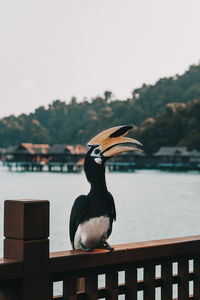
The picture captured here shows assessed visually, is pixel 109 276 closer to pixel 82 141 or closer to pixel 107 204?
pixel 107 204

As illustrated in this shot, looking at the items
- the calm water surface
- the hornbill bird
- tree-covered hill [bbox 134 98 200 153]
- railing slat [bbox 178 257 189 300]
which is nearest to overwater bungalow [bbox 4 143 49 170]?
tree-covered hill [bbox 134 98 200 153]

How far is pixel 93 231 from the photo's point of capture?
2.38 m

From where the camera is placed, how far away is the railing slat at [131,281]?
7.18 feet

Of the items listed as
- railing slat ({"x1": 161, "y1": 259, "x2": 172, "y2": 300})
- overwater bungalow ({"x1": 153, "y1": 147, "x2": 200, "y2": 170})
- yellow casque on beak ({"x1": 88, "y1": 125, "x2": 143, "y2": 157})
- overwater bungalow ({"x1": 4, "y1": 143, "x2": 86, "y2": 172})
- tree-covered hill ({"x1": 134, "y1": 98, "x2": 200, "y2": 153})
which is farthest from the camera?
overwater bungalow ({"x1": 4, "y1": 143, "x2": 86, "y2": 172})

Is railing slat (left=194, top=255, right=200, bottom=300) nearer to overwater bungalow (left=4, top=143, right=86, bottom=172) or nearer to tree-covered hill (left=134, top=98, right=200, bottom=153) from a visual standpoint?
tree-covered hill (left=134, top=98, right=200, bottom=153)

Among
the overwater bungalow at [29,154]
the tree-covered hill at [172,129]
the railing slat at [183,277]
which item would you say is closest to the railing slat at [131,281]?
the railing slat at [183,277]

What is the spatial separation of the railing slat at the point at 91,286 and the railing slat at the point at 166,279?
389mm

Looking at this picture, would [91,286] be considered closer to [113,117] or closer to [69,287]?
[69,287]

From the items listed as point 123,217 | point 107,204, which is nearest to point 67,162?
point 123,217

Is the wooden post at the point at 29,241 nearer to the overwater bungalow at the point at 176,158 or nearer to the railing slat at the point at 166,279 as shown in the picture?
the railing slat at the point at 166,279

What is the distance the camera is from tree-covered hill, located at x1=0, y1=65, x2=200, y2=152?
7238cm

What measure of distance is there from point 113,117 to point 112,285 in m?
98.0

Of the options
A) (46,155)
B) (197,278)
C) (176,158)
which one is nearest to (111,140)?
(197,278)

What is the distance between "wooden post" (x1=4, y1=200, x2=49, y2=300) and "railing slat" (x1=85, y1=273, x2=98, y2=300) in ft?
0.78
